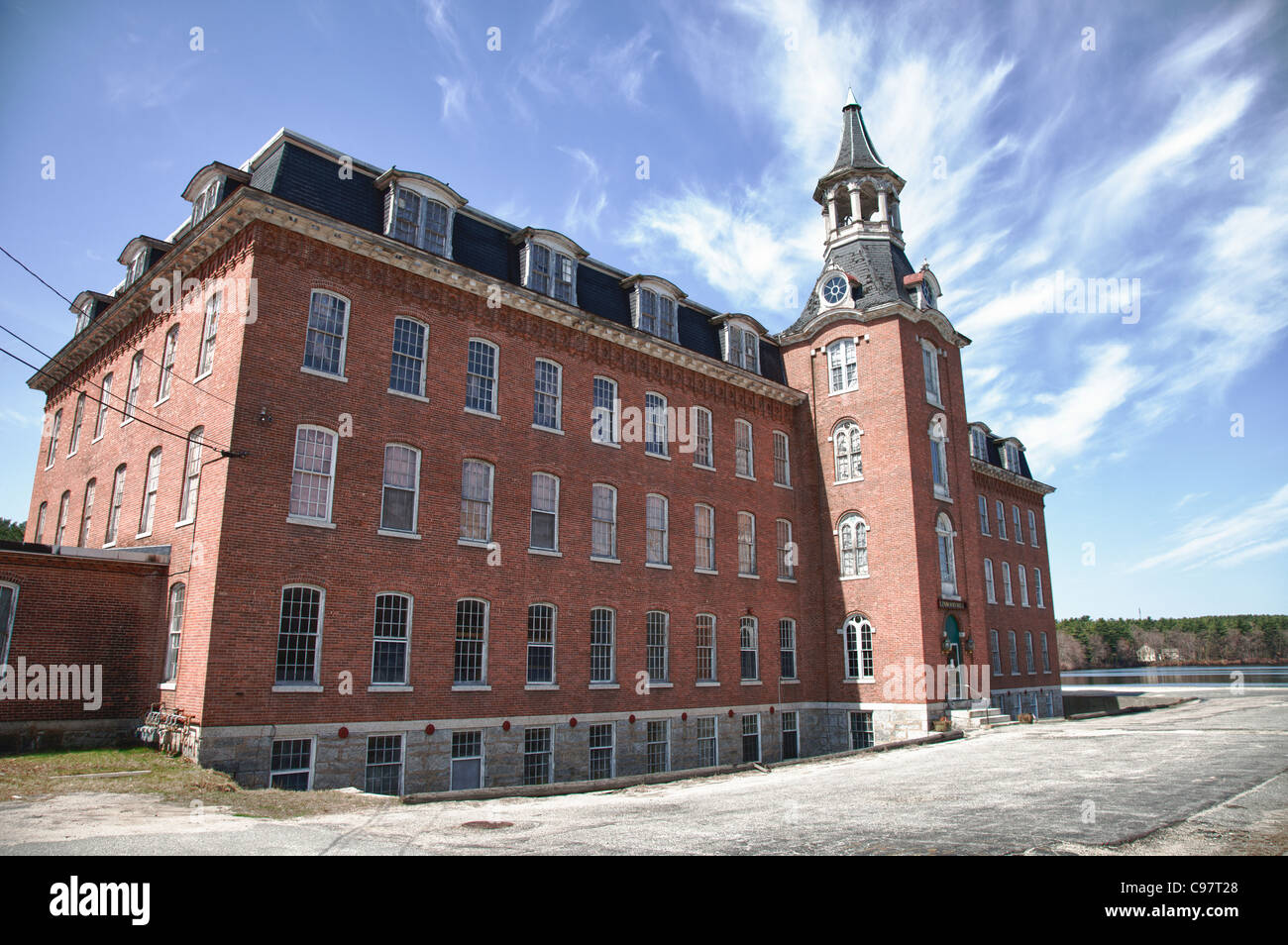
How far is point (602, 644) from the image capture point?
22500mm

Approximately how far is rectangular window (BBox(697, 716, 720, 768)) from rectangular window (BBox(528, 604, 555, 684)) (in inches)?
250

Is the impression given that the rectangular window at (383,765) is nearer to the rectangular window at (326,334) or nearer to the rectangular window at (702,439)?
the rectangular window at (326,334)

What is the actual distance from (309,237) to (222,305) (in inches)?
98.4

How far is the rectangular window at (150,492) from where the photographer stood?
19750mm

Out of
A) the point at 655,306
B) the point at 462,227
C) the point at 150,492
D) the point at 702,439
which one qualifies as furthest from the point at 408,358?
the point at 702,439

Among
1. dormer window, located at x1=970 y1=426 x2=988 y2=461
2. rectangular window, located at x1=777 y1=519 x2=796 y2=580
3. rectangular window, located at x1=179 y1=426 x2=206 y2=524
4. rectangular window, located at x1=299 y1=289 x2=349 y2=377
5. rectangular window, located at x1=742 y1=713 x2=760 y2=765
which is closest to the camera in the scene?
rectangular window, located at x1=179 y1=426 x2=206 y2=524

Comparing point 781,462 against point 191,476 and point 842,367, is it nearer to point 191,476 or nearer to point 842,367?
point 842,367

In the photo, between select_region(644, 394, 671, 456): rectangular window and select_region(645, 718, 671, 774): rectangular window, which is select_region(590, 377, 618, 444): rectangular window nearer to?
select_region(644, 394, 671, 456): rectangular window

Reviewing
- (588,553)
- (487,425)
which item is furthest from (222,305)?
(588,553)

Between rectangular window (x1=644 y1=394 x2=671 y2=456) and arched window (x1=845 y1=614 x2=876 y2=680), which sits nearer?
rectangular window (x1=644 y1=394 x2=671 y2=456)

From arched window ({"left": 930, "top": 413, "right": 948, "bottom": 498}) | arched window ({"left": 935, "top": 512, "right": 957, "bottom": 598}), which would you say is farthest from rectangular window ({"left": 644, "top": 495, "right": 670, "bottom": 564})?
arched window ({"left": 930, "top": 413, "right": 948, "bottom": 498})

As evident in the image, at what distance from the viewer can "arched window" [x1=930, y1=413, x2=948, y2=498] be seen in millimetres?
29516
